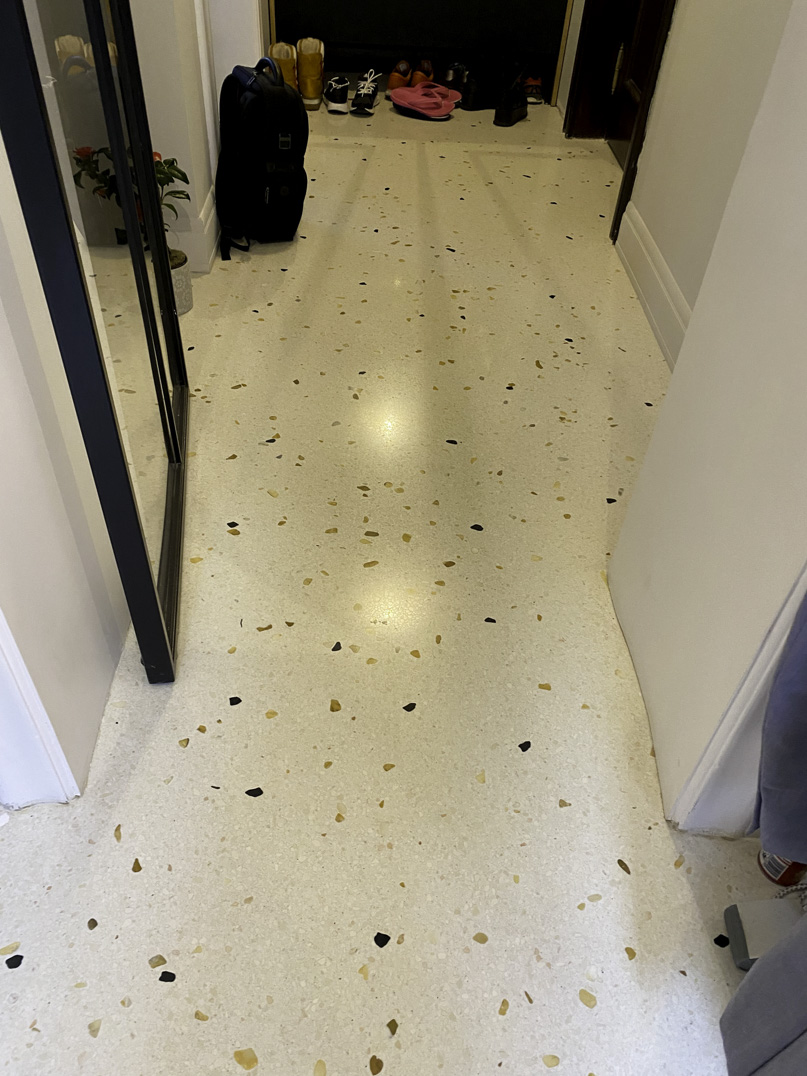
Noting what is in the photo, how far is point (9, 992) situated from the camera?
41.1 inches

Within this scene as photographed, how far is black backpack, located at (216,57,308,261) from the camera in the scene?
2.55 m

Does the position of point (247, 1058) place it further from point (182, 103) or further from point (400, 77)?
A: point (400, 77)

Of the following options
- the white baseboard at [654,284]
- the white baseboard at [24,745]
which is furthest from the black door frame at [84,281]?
the white baseboard at [654,284]

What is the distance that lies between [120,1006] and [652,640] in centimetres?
106

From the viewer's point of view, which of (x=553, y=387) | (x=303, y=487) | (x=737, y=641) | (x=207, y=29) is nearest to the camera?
(x=737, y=641)

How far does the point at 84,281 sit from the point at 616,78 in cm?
367

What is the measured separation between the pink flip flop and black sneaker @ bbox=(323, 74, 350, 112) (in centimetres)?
29

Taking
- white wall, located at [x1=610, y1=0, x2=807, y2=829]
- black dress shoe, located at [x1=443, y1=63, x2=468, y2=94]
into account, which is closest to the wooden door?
black dress shoe, located at [x1=443, y1=63, x2=468, y2=94]

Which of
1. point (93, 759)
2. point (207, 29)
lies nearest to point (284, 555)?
point (93, 759)

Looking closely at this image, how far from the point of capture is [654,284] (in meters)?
2.60

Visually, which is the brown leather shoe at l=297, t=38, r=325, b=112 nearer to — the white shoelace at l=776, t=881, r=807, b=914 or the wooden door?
the wooden door

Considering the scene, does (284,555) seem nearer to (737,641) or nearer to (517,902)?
(517,902)

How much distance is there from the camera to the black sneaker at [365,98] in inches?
164

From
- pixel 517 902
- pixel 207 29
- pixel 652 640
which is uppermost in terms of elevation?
pixel 207 29
